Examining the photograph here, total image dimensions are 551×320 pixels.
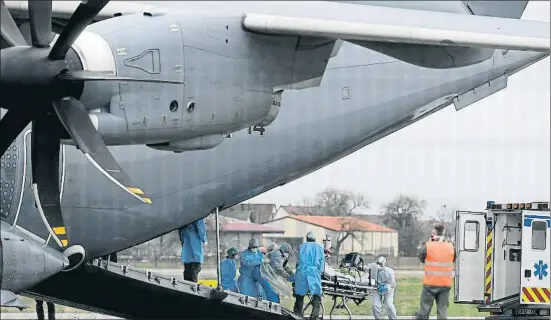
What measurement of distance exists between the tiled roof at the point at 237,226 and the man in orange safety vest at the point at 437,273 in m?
1.43

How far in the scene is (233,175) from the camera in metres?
11.0

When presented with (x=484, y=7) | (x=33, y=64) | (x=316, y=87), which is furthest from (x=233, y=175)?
(x=33, y=64)

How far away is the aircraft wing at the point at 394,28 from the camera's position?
9125 millimetres

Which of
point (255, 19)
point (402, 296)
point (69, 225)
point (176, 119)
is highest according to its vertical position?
point (255, 19)

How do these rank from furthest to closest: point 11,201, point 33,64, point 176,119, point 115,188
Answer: point 115,188 < point 11,201 < point 176,119 < point 33,64

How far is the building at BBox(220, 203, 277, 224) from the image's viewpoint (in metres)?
11.3

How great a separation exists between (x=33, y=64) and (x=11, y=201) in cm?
229

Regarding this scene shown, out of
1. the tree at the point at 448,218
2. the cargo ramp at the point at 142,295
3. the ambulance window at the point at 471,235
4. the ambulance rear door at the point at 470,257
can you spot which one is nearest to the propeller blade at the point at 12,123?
the cargo ramp at the point at 142,295

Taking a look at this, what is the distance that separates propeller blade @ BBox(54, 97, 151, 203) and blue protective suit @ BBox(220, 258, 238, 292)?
3430 mm

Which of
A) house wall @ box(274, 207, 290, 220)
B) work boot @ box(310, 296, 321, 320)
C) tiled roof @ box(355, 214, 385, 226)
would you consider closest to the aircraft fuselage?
house wall @ box(274, 207, 290, 220)

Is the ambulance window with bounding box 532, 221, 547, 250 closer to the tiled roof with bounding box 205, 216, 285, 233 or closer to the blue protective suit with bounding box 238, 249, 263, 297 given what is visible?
the tiled roof with bounding box 205, 216, 285, 233

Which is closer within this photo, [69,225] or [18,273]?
[18,273]

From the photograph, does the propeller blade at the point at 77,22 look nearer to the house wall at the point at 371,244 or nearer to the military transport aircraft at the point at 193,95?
the military transport aircraft at the point at 193,95

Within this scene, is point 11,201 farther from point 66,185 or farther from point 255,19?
point 255,19
